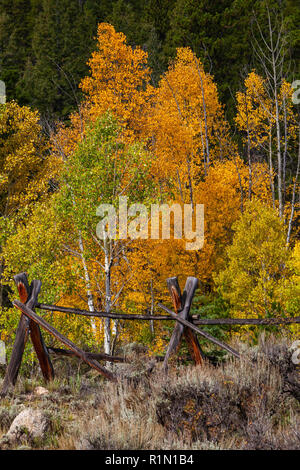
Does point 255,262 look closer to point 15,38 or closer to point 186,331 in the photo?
point 186,331

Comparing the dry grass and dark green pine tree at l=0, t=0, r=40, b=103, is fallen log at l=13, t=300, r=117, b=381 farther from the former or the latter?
dark green pine tree at l=0, t=0, r=40, b=103

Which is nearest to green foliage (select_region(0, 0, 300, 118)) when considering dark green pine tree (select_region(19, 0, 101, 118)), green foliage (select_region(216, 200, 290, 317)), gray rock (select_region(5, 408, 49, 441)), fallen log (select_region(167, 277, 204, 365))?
dark green pine tree (select_region(19, 0, 101, 118))

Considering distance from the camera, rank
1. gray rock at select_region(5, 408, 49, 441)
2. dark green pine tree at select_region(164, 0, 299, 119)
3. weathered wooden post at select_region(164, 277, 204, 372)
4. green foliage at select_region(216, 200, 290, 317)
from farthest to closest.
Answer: dark green pine tree at select_region(164, 0, 299, 119) < green foliage at select_region(216, 200, 290, 317) < weathered wooden post at select_region(164, 277, 204, 372) < gray rock at select_region(5, 408, 49, 441)

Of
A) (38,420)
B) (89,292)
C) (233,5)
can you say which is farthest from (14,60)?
(38,420)

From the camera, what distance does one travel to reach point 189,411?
599 cm

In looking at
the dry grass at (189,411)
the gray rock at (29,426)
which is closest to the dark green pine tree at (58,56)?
the dry grass at (189,411)

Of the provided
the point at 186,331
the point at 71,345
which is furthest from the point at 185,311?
the point at 71,345

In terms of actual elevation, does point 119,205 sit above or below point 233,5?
below

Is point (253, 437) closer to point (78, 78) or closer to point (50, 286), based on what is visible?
point (50, 286)

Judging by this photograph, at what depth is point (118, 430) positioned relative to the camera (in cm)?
546

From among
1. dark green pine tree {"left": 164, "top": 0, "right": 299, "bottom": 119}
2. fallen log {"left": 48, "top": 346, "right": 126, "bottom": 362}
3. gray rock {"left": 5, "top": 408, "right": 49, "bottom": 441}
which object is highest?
dark green pine tree {"left": 164, "top": 0, "right": 299, "bottom": 119}

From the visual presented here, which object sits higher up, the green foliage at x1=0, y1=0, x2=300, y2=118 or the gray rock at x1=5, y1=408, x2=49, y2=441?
the green foliage at x1=0, y1=0, x2=300, y2=118

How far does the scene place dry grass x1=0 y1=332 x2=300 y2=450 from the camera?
5383 millimetres
